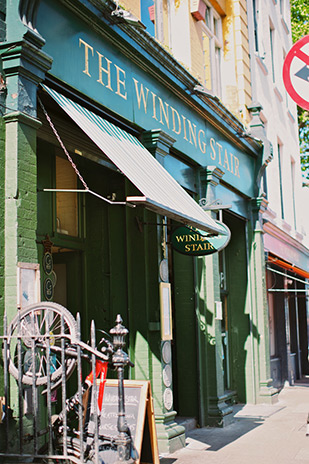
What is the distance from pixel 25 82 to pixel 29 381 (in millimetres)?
2696

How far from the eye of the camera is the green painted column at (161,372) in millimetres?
8000

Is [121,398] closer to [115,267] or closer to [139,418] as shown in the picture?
[139,418]

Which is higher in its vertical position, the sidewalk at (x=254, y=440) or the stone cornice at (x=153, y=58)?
the stone cornice at (x=153, y=58)

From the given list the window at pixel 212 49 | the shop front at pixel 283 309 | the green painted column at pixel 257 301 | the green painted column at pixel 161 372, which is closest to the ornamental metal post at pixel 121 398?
the green painted column at pixel 161 372

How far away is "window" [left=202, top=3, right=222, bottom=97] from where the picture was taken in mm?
12430

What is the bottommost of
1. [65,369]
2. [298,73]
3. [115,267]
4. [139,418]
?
[139,418]

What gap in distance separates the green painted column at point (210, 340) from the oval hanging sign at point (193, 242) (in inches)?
46.7

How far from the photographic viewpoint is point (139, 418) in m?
6.29

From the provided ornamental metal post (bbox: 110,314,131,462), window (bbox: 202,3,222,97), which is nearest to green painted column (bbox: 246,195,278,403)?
window (bbox: 202,3,222,97)

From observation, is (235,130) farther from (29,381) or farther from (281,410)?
(29,381)

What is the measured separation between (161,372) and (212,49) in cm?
753

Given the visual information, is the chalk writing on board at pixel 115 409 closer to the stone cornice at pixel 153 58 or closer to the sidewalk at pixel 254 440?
the sidewalk at pixel 254 440

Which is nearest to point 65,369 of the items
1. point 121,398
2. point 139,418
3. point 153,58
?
point 121,398

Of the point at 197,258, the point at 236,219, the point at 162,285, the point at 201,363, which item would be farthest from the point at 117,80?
the point at 236,219
